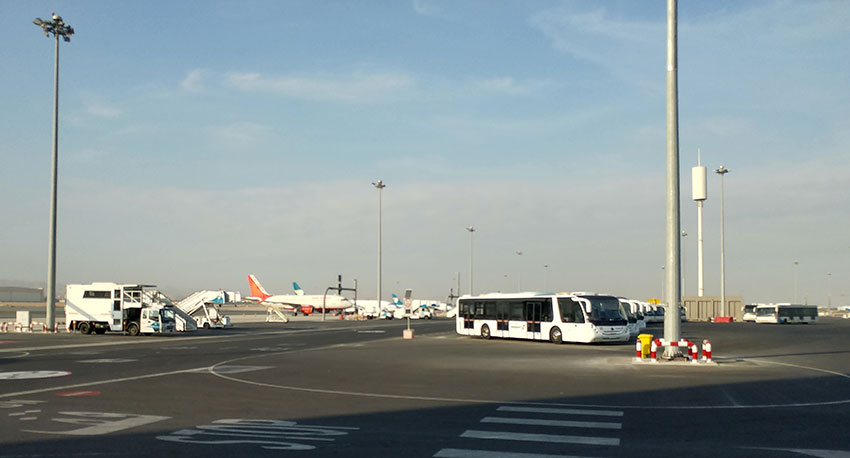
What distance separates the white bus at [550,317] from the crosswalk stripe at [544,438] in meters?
26.1

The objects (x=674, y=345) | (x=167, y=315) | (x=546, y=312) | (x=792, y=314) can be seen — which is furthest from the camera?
(x=792, y=314)

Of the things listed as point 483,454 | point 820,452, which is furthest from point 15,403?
point 820,452

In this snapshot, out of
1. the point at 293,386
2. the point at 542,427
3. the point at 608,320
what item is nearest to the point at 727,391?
the point at 542,427

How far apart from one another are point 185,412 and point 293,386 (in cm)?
494

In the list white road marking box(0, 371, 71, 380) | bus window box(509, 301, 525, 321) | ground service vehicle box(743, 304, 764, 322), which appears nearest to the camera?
white road marking box(0, 371, 71, 380)

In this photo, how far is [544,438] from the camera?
37.2ft

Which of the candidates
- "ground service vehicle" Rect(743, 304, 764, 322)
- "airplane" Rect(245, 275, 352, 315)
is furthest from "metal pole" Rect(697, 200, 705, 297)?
"airplane" Rect(245, 275, 352, 315)

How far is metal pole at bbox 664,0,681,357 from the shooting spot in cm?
2664

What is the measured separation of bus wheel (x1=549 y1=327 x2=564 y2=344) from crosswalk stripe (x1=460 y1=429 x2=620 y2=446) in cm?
2740

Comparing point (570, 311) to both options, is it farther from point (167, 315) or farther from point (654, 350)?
point (167, 315)

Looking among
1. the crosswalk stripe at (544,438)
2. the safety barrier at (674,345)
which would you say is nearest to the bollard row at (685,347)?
the safety barrier at (674,345)

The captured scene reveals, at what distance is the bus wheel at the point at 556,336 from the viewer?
127ft

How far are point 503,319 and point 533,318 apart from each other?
8.92 feet

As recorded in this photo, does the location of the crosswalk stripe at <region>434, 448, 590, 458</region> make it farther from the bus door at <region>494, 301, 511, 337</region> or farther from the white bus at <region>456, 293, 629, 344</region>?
the bus door at <region>494, 301, 511, 337</region>
